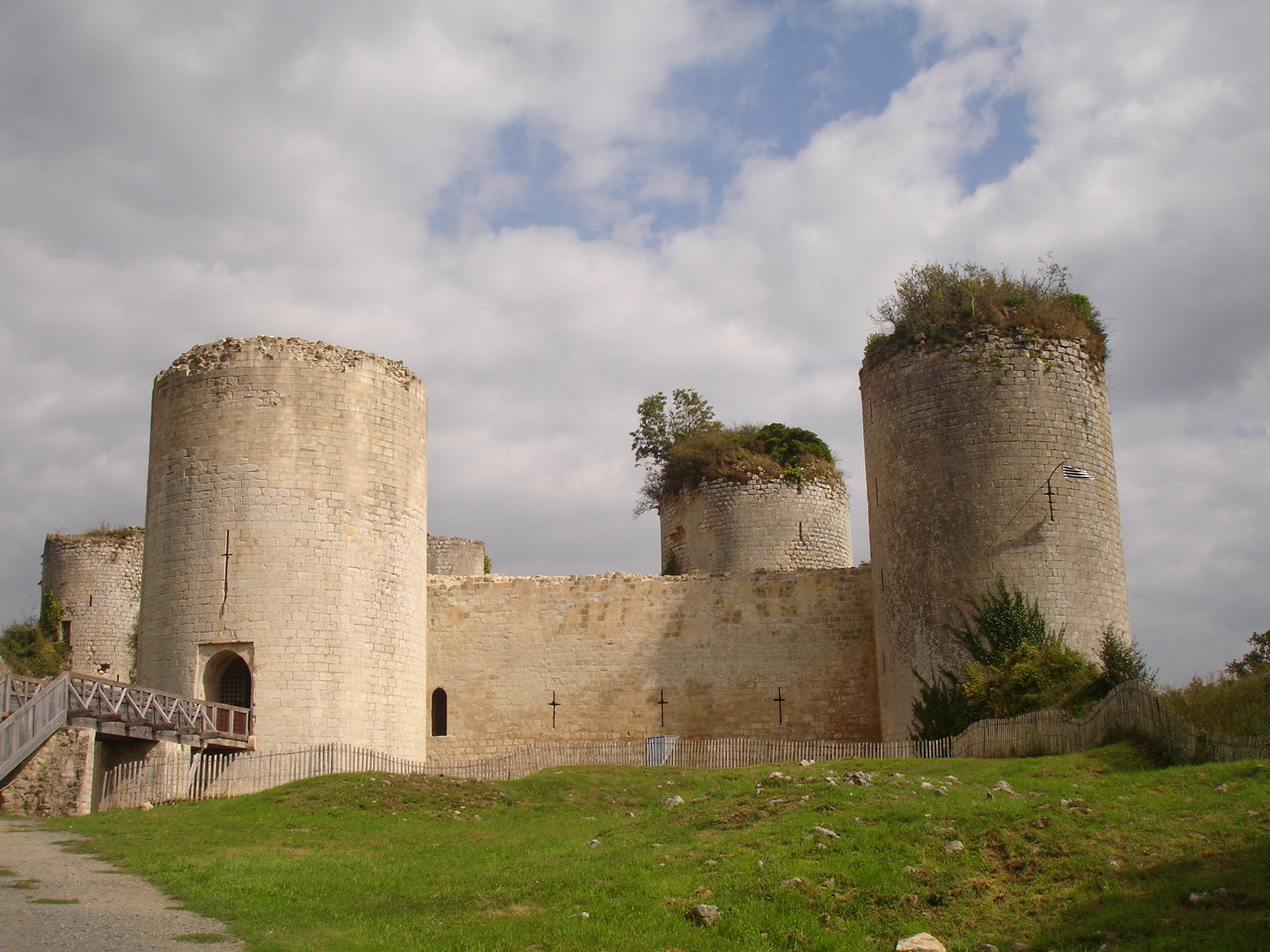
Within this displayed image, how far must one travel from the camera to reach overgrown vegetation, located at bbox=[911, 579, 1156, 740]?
19.1 metres

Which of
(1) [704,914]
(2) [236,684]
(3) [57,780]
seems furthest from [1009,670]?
(3) [57,780]

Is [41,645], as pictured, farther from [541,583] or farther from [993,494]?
[993,494]

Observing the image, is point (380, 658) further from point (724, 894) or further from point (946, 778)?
point (724, 894)

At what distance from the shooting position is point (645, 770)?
21.0 meters

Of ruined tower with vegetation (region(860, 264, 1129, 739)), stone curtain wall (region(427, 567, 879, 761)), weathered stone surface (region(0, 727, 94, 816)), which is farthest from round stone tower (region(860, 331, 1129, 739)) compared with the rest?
weathered stone surface (region(0, 727, 94, 816))

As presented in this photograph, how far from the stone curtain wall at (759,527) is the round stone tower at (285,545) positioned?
33.5ft

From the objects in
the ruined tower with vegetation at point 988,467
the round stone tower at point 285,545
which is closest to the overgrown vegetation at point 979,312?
the ruined tower with vegetation at point 988,467

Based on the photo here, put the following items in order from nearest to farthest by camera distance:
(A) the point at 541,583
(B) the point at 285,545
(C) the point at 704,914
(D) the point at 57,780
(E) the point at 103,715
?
(C) the point at 704,914, (D) the point at 57,780, (E) the point at 103,715, (B) the point at 285,545, (A) the point at 541,583

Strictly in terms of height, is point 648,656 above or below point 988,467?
below

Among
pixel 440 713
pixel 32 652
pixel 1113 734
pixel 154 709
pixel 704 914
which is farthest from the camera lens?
pixel 32 652

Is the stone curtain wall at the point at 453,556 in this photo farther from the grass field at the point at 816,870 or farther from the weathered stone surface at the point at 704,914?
the weathered stone surface at the point at 704,914

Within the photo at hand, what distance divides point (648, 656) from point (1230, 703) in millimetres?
13540

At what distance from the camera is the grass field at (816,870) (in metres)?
8.78

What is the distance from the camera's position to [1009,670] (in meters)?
19.7
